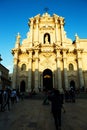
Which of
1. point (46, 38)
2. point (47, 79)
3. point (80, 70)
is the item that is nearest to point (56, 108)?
point (80, 70)

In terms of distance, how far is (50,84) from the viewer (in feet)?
116

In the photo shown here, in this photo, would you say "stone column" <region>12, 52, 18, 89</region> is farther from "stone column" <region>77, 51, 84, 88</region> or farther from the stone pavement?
the stone pavement

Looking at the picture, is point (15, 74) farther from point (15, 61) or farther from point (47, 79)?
point (47, 79)

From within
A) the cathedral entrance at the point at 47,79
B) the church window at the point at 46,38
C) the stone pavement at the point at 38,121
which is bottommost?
the stone pavement at the point at 38,121

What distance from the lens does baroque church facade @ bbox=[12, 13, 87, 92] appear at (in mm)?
30750

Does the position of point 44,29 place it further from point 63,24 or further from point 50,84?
point 50,84

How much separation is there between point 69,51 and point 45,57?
5.86m

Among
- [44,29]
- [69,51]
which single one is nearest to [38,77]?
[69,51]

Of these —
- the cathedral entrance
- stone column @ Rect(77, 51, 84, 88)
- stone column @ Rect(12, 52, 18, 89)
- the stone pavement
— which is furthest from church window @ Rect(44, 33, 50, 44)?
the stone pavement

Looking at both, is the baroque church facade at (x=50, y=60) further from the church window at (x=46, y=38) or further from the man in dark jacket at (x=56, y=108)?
the man in dark jacket at (x=56, y=108)

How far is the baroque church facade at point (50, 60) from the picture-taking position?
30.8 m

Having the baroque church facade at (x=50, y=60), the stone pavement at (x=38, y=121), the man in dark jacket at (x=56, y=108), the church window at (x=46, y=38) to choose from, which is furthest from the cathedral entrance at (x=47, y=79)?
the man in dark jacket at (x=56, y=108)

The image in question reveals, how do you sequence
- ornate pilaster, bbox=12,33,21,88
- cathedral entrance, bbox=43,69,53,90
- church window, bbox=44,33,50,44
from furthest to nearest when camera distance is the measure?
cathedral entrance, bbox=43,69,53,90 < church window, bbox=44,33,50,44 < ornate pilaster, bbox=12,33,21,88

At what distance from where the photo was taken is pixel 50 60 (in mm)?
32844
